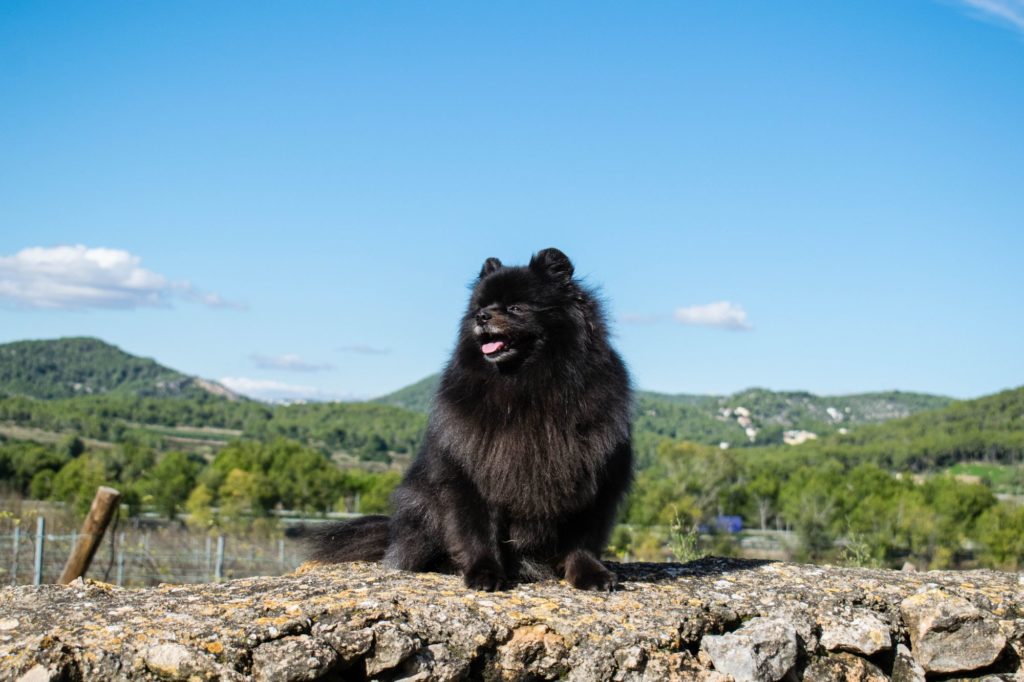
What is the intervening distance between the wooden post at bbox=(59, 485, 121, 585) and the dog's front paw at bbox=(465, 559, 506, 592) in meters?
6.15

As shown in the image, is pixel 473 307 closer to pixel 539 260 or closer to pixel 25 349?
pixel 539 260

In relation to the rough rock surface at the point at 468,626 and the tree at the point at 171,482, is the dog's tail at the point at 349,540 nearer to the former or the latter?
the rough rock surface at the point at 468,626

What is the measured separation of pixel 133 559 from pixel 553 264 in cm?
1963

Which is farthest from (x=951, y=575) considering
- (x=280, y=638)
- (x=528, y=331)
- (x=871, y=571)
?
(x=280, y=638)

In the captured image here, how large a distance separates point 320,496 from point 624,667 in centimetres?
9238

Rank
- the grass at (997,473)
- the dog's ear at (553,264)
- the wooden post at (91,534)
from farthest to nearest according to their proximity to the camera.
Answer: the grass at (997,473), the wooden post at (91,534), the dog's ear at (553,264)

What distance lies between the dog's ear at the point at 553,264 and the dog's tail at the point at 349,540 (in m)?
2.09

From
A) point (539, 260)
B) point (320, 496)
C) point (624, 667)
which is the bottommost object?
point (320, 496)

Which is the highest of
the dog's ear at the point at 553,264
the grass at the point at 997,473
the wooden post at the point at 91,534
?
the dog's ear at the point at 553,264

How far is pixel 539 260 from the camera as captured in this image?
5.92 m

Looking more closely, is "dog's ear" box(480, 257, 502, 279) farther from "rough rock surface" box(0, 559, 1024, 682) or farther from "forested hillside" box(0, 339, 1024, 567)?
"forested hillside" box(0, 339, 1024, 567)

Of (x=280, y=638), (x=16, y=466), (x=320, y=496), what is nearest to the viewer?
(x=280, y=638)

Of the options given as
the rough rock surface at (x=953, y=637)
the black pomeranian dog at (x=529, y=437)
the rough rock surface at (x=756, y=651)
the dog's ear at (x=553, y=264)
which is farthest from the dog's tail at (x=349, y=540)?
the rough rock surface at (x=953, y=637)

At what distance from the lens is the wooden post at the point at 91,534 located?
10.1 meters
